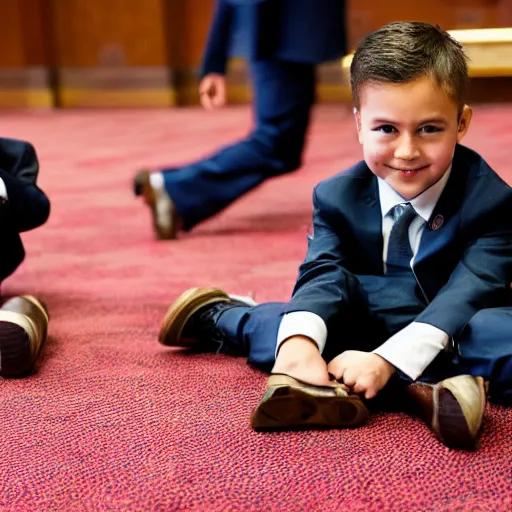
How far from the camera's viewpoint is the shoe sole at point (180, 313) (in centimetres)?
129

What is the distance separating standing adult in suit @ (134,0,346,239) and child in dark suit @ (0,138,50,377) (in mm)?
672

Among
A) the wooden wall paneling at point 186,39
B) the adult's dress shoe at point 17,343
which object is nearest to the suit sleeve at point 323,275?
the adult's dress shoe at point 17,343

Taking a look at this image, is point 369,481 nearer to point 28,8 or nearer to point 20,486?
point 20,486

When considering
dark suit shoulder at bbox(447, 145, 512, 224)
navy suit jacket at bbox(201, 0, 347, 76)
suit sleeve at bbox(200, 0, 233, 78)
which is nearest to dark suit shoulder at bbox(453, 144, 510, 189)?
dark suit shoulder at bbox(447, 145, 512, 224)

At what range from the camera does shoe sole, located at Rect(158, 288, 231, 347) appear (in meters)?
1.29

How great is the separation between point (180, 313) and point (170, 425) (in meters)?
0.25

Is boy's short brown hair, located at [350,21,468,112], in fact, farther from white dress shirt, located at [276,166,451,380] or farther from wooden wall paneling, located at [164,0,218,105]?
wooden wall paneling, located at [164,0,218,105]

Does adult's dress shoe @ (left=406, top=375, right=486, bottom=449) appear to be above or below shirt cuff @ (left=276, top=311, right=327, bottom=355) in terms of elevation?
below

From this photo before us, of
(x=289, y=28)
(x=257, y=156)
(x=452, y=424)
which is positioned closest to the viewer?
(x=452, y=424)

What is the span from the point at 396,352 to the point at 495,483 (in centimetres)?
22

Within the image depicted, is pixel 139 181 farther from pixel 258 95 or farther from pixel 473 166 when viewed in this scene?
pixel 473 166

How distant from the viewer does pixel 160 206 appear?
213 cm

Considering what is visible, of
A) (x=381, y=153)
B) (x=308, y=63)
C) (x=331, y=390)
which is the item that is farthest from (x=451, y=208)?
(x=308, y=63)

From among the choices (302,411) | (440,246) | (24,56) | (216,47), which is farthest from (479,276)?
(24,56)
